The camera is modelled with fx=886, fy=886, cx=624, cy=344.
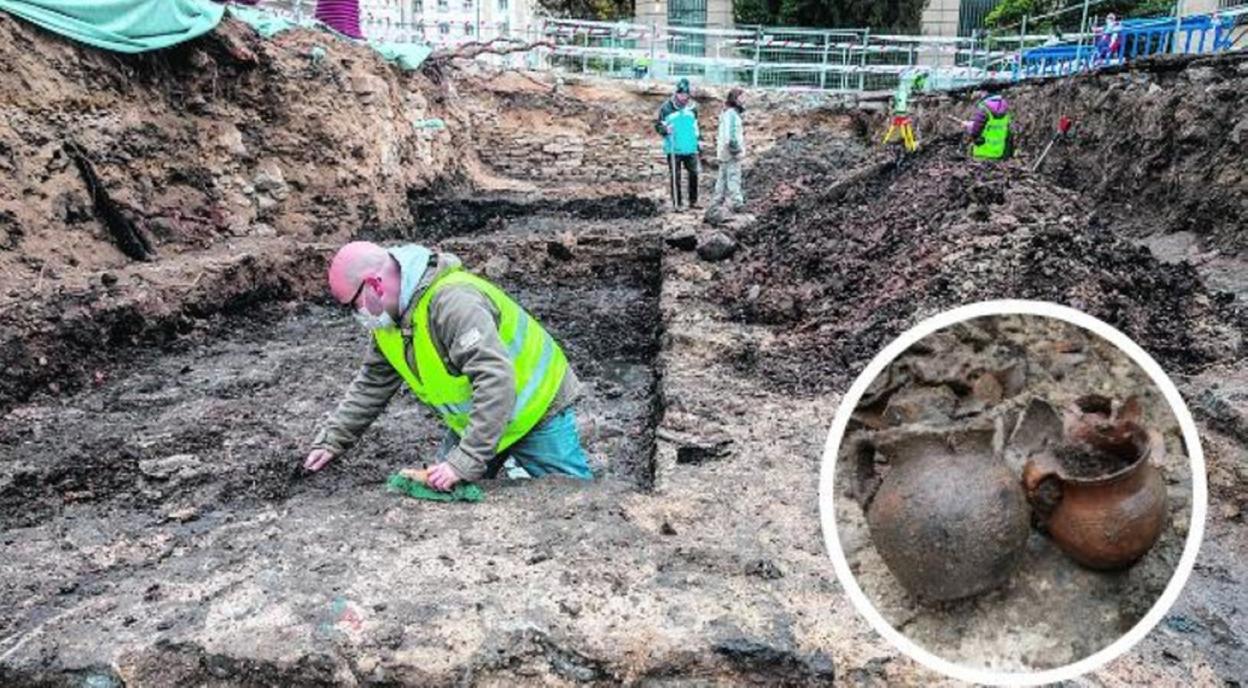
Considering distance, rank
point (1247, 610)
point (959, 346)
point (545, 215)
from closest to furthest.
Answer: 1. point (959, 346)
2. point (1247, 610)
3. point (545, 215)

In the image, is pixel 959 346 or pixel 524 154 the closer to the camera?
pixel 959 346

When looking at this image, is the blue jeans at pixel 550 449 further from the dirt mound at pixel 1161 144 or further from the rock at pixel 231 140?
the rock at pixel 231 140

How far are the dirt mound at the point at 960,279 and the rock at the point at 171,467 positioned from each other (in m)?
3.19

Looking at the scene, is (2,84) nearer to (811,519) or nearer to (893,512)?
(811,519)

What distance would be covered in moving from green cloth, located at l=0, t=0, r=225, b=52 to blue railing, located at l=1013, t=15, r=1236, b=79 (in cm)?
1054

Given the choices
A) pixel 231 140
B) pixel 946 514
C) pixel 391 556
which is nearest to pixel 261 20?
→ pixel 231 140

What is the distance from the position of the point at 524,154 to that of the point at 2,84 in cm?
1180

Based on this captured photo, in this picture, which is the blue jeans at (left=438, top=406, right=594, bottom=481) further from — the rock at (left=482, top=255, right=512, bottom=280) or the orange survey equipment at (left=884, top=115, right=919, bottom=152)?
the orange survey equipment at (left=884, top=115, right=919, bottom=152)

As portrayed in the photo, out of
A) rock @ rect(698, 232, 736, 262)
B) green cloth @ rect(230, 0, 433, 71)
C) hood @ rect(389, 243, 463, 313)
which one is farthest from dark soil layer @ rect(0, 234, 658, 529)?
green cloth @ rect(230, 0, 433, 71)

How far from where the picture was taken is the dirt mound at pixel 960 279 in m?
5.14

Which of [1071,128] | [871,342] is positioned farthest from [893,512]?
[1071,128]

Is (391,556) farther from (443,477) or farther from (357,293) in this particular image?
(357,293)

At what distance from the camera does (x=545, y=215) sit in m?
13.5

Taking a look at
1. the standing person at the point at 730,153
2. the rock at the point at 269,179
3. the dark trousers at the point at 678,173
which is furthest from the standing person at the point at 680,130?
the rock at the point at 269,179
